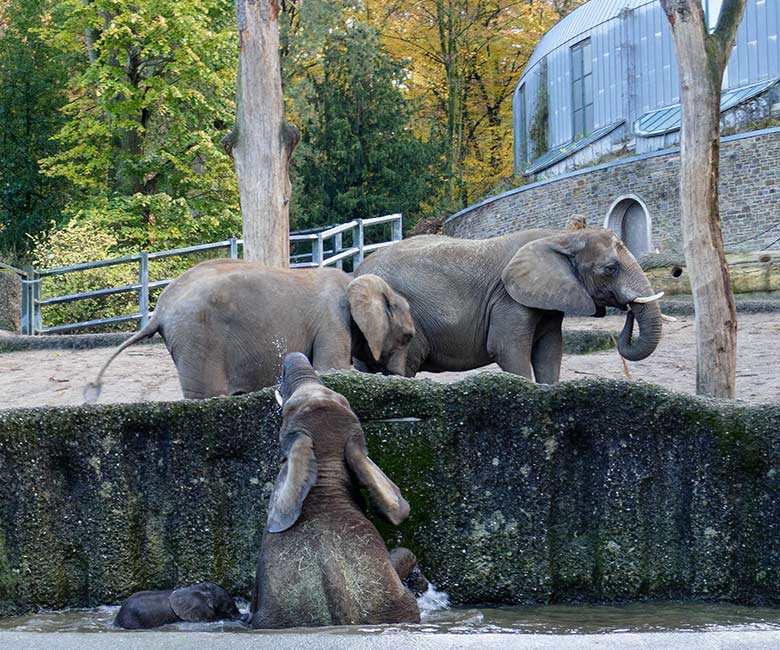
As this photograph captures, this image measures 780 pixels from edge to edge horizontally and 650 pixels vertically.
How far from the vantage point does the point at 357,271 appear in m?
13.2

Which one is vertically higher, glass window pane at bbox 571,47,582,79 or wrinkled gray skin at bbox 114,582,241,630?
glass window pane at bbox 571,47,582,79

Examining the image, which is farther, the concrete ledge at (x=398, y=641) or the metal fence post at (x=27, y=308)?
the metal fence post at (x=27, y=308)

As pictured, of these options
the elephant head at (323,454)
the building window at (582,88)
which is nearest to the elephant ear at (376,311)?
the elephant head at (323,454)

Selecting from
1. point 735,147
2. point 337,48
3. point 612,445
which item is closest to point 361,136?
point 337,48

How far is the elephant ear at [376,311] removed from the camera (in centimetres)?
1100

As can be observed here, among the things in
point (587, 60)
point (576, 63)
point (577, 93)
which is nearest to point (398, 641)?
point (587, 60)

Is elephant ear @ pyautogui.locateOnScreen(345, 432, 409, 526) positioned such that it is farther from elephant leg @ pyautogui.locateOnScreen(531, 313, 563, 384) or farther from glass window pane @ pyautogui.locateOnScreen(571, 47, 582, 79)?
glass window pane @ pyautogui.locateOnScreen(571, 47, 582, 79)

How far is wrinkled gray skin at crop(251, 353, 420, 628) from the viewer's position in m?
6.47

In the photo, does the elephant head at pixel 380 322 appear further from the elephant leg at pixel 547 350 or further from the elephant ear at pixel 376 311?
the elephant leg at pixel 547 350

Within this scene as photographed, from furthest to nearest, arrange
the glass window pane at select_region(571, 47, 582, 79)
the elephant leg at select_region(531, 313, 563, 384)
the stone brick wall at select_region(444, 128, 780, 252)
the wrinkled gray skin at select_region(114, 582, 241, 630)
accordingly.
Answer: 1. the glass window pane at select_region(571, 47, 582, 79)
2. the stone brick wall at select_region(444, 128, 780, 252)
3. the elephant leg at select_region(531, 313, 563, 384)
4. the wrinkled gray skin at select_region(114, 582, 241, 630)

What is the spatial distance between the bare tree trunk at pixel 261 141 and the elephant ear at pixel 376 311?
587 cm

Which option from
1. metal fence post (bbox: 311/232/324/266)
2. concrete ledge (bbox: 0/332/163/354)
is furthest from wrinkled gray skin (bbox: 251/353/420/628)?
metal fence post (bbox: 311/232/324/266)

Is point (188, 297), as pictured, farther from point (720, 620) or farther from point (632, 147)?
point (632, 147)

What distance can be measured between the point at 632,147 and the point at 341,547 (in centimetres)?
3160
